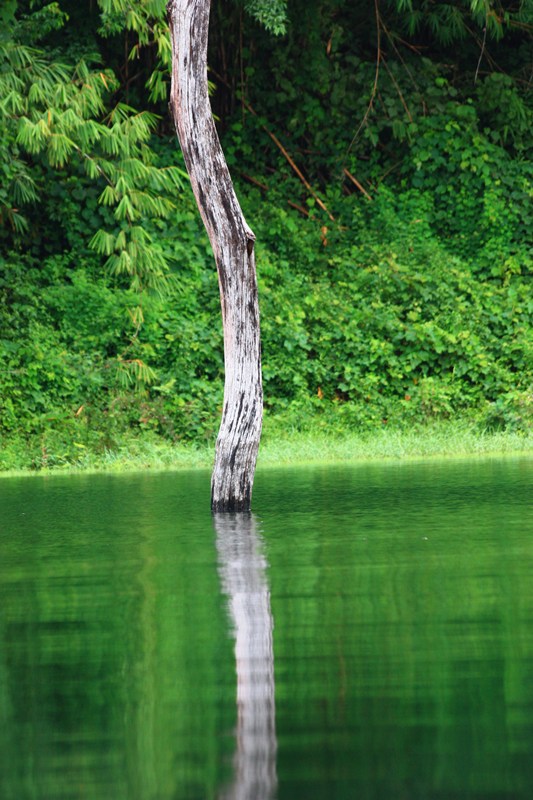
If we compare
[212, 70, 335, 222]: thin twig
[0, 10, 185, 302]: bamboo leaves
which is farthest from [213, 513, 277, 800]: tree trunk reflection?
[212, 70, 335, 222]: thin twig

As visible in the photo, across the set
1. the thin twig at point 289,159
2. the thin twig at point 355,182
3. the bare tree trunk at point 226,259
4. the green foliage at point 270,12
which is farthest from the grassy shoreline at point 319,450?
the thin twig at point 355,182

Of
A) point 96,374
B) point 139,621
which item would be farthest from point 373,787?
point 96,374

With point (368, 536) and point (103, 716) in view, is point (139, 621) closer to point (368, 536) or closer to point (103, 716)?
point (103, 716)

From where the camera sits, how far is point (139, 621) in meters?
5.59

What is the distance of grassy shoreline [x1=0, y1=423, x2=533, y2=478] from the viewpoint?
15.7 meters

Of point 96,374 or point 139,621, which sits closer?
point 139,621

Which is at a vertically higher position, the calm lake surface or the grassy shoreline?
the calm lake surface

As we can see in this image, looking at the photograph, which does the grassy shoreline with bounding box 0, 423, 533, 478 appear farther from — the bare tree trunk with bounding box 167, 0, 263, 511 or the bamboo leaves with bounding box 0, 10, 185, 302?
the bare tree trunk with bounding box 167, 0, 263, 511

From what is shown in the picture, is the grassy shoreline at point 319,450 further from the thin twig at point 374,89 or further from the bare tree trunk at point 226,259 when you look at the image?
the thin twig at point 374,89

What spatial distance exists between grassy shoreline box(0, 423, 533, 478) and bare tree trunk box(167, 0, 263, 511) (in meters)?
4.47

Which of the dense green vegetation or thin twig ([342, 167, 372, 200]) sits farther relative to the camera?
thin twig ([342, 167, 372, 200])

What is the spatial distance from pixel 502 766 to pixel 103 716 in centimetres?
121

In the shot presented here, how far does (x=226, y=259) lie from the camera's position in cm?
1080

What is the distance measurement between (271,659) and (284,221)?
17.0m
